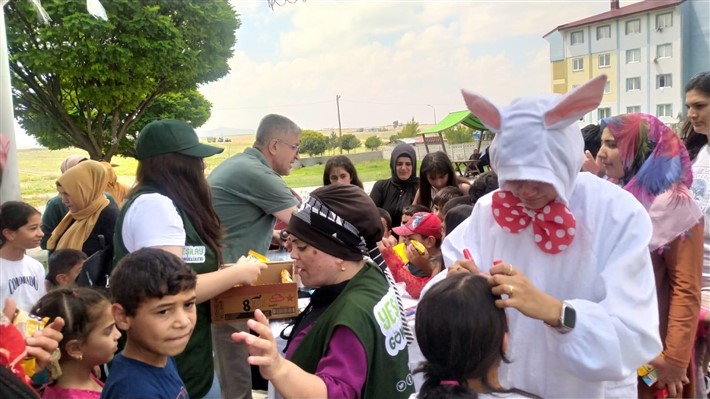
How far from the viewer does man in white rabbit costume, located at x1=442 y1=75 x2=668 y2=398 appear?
4.41ft

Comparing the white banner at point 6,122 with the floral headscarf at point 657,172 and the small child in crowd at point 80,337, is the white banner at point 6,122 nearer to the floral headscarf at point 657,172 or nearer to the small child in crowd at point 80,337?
the small child in crowd at point 80,337

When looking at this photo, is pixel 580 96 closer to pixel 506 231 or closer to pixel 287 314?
pixel 506 231

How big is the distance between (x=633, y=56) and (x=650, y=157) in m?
29.7

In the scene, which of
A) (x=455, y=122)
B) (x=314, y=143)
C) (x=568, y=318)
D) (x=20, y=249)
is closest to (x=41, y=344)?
(x=568, y=318)

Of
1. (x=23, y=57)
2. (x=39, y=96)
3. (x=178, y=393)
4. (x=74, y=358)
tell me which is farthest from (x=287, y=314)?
(x=39, y=96)

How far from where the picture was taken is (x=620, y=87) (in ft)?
95.3

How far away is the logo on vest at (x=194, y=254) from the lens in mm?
2148

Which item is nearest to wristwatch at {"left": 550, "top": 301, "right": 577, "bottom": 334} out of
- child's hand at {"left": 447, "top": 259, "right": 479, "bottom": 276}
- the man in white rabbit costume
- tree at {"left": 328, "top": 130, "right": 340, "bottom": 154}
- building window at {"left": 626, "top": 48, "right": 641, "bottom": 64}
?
the man in white rabbit costume

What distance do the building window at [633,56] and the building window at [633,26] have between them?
3.99 feet

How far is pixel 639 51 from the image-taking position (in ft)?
89.5

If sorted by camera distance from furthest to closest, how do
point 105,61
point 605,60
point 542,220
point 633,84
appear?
point 633,84 → point 605,60 → point 105,61 → point 542,220

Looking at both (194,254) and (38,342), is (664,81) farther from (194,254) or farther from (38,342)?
(38,342)

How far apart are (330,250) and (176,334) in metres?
0.57

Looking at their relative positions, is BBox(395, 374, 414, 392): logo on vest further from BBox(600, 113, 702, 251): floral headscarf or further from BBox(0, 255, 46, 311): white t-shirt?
BBox(0, 255, 46, 311): white t-shirt
